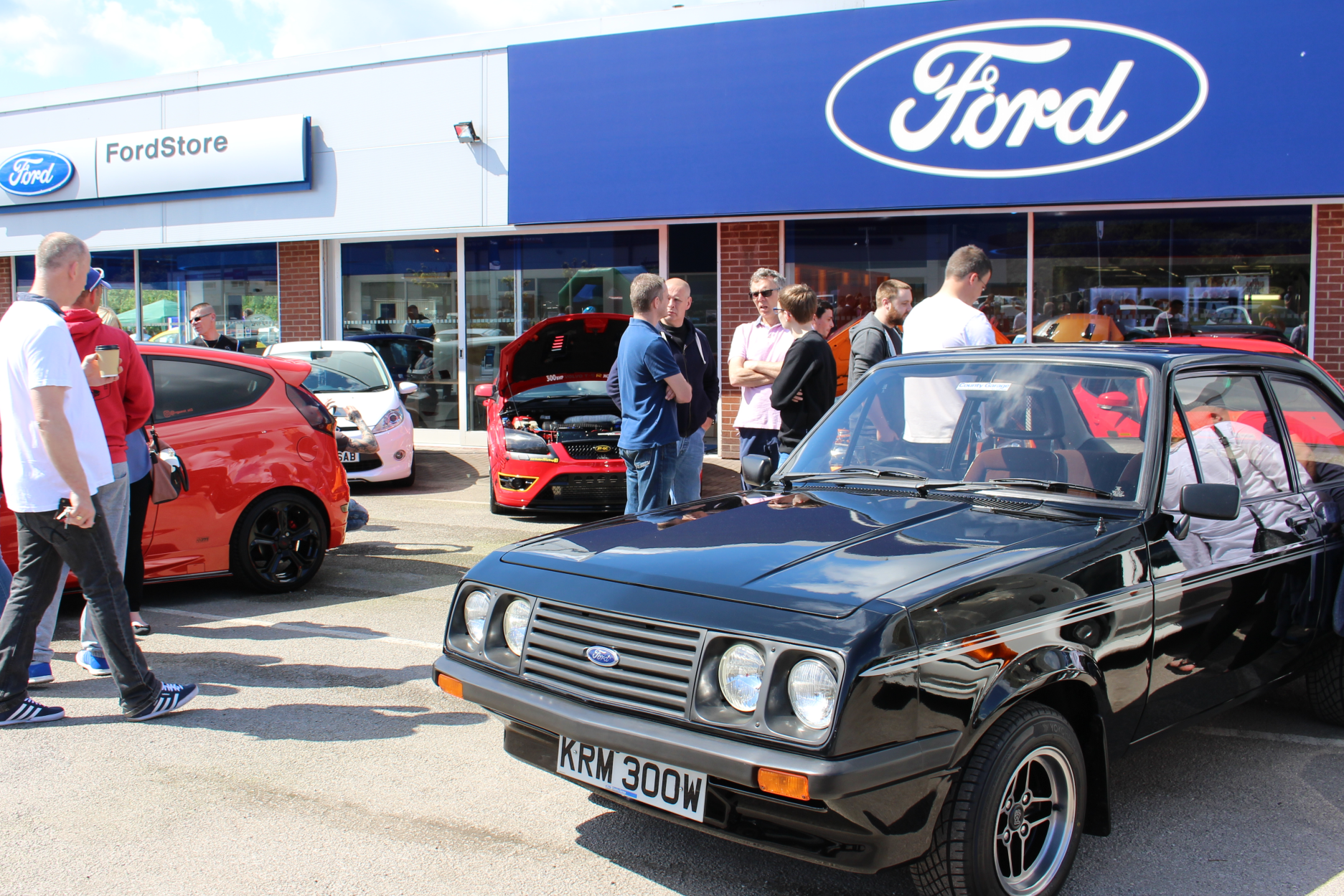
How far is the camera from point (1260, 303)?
10.3 meters

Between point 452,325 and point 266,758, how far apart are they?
34.6 ft

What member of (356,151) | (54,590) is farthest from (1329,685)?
(356,151)

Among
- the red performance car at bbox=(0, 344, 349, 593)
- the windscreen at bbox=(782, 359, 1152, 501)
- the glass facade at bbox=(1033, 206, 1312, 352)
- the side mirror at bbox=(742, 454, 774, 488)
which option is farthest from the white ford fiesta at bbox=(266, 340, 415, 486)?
the windscreen at bbox=(782, 359, 1152, 501)

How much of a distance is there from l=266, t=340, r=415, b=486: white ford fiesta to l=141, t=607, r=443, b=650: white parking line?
4.21m

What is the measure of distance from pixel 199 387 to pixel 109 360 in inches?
71.7

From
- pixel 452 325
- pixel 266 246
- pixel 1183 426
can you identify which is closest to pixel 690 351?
pixel 1183 426

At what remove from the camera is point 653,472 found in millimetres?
5645

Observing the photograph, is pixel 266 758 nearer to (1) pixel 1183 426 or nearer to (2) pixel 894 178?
(1) pixel 1183 426

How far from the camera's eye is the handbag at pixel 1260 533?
3531 millimetres

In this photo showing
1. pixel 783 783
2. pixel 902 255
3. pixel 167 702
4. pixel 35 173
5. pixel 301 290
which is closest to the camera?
pixel 783 783

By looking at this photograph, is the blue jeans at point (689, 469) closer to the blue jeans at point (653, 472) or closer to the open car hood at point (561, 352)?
the blue jeans at point (653, 472)

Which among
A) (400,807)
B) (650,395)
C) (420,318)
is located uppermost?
(420,318)

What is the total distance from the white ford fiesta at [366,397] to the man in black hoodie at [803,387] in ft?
18.6

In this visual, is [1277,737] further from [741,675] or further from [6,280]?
[6,280]
